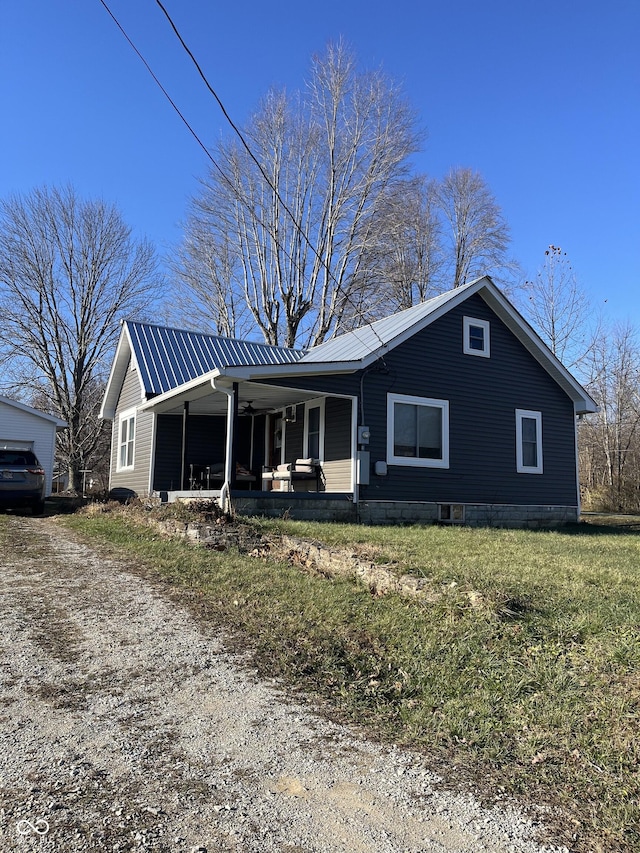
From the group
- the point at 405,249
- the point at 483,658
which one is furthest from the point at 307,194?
the point at 483,658

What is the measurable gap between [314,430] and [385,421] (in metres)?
1.77

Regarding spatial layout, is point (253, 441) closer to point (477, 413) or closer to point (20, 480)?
point (20, 480)

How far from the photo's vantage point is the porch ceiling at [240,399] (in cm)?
1219

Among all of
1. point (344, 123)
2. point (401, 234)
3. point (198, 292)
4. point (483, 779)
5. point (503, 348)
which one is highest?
point (344, 123)

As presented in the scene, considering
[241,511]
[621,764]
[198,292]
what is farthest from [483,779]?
[198,292]

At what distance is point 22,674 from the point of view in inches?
158

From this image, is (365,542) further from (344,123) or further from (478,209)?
(478,209)

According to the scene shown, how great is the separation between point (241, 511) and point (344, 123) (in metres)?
21.6

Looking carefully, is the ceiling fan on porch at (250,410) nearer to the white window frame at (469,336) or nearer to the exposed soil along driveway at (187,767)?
the white window frame at (469,336)

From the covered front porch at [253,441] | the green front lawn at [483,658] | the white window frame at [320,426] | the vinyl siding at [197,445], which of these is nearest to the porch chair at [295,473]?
the covered front porch at [253,441]

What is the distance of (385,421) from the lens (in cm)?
1286

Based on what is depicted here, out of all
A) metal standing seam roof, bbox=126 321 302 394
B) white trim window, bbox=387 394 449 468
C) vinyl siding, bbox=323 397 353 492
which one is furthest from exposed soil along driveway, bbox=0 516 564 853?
metal standing seam roof, bbox=126 321 302 394

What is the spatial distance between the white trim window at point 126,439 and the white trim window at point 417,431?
7.51 meters

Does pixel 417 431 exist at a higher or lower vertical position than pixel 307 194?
lower
